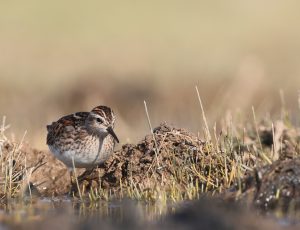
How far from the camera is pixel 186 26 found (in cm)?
2706

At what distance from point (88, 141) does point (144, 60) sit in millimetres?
11514

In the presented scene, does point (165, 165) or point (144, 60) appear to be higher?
point (144, 60)

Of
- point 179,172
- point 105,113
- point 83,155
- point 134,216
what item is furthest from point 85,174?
point 134,216

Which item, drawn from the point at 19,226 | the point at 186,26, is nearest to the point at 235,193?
the point at 19,226

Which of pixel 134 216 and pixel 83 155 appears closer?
pixel 134 216

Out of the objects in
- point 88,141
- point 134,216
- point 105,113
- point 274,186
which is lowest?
point 134,216

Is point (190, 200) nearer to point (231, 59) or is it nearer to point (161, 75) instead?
point (161, 75)

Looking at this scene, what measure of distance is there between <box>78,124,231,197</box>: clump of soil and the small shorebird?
18 cm

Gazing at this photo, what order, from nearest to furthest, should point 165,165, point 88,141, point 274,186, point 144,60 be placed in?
1. point 274,186
2. point 165,165
3. point 88,141
4. point 144,60

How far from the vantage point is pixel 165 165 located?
1001 cm

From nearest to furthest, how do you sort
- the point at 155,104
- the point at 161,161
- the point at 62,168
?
1. the point at 161,161
2. the point at 62,168
3. the point at 155,104

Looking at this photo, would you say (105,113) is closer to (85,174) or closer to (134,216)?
(85,174)

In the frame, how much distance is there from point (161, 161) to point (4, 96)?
1022 cm

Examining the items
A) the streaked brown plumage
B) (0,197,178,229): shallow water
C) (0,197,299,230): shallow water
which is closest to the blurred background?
the streaked brown plumage
